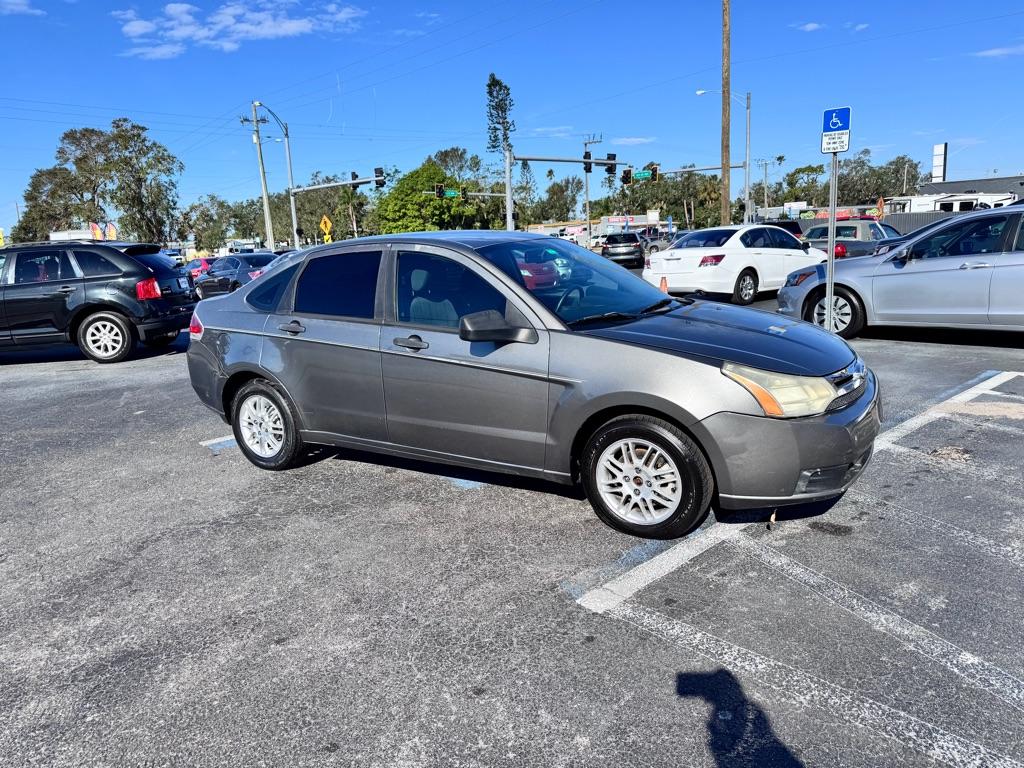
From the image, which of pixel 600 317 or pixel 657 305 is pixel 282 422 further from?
pixel 657 305

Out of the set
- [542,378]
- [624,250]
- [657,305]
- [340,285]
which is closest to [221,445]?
[340,285]

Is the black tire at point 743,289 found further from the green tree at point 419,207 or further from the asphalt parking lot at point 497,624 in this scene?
the green tree at point 419,207

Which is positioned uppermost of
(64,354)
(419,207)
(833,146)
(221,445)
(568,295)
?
(419,207)

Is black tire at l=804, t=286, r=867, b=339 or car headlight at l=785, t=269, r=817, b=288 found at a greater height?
car headlight at l=785, t=269, r=817, b=288

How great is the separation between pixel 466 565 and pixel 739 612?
134cm

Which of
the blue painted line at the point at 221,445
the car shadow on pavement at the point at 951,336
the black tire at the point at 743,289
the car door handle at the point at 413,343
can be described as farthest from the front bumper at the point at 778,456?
the black tire at the point at 743,289

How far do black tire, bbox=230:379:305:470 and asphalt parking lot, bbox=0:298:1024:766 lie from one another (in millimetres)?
154

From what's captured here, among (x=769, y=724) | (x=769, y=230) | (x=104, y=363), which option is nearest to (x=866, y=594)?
(x=769, y=724)

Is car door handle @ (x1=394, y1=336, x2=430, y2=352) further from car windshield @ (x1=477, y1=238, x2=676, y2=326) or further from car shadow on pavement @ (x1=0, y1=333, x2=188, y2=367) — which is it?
car shadow on pavement @ (x1=0, y1=333, x2=188, y2=367)

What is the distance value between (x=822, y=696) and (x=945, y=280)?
7503 millimetres

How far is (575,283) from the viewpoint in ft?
14.8

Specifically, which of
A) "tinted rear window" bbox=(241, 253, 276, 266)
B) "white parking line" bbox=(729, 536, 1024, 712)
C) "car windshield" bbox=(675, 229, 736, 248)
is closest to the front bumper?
"white parking line" bbox=(729, 536, 1024, 712)

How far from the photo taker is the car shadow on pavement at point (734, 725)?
2.32 metres

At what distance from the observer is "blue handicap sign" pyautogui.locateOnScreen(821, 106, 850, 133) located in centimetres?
886
